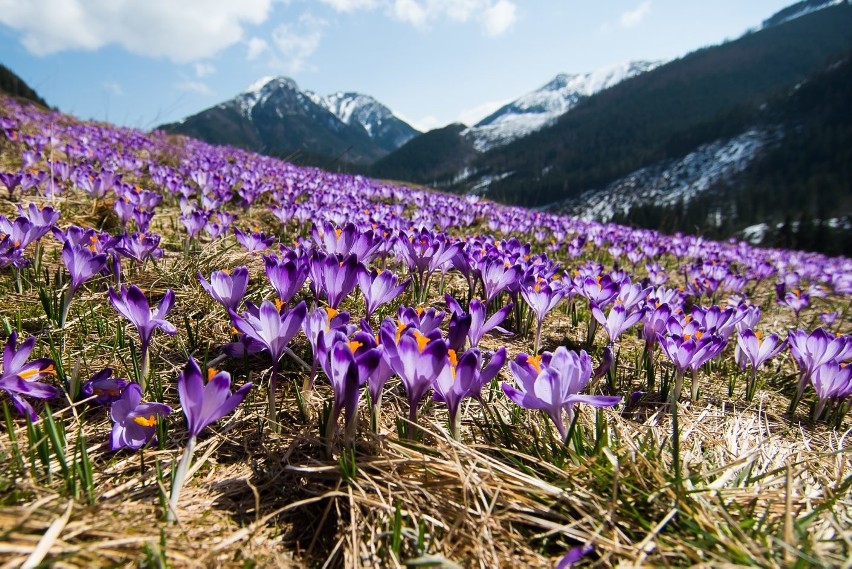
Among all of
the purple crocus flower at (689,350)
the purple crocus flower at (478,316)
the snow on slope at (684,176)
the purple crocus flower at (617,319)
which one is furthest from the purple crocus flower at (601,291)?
the snow on slope at (684,176)

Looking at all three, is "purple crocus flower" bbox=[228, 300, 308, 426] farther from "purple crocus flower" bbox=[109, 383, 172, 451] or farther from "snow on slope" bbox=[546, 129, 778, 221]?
"snow on slope" bbox=[546, 129, 778, 221]

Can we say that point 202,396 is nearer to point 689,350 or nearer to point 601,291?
point 689,350

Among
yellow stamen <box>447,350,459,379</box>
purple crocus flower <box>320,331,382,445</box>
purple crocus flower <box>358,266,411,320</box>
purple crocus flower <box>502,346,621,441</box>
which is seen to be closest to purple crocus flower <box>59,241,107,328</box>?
purple crocus flower <box>358,266,411,320</box>

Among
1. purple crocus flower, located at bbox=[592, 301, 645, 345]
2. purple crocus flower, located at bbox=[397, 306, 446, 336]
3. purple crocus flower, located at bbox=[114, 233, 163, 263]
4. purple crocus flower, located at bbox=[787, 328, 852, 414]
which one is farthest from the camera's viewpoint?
purple crocus flower, located at bbox=[114, 233, 163, 263]

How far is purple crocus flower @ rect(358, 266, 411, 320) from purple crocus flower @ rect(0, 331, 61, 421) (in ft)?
4.08

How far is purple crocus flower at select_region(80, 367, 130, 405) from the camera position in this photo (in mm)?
1698

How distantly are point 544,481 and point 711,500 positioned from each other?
1.58 feet

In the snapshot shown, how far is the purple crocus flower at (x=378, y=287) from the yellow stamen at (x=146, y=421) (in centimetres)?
101

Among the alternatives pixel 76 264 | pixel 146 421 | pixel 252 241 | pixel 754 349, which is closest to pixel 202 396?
pixel 146 421

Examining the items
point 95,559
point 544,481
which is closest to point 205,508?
point 95,559

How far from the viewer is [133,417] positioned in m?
1.54

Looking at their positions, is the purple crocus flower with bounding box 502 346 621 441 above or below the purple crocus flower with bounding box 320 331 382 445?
below

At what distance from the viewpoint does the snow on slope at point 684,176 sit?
92.7 metres

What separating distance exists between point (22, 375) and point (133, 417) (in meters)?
0.45
